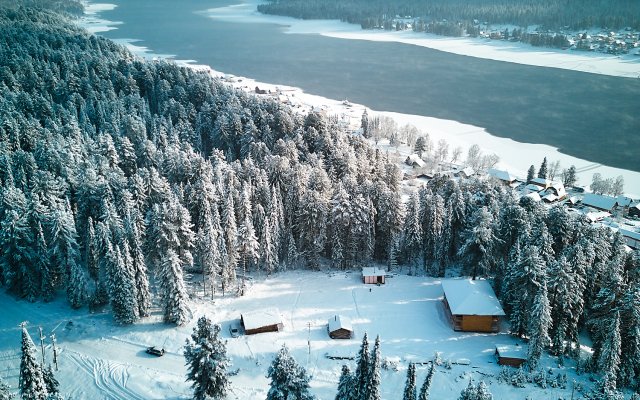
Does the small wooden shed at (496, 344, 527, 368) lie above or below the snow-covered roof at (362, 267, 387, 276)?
below

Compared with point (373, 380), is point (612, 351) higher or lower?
lower

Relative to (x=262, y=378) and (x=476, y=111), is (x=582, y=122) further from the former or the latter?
(x=262, y=378)

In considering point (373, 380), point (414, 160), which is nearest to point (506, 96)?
point (414, 160)

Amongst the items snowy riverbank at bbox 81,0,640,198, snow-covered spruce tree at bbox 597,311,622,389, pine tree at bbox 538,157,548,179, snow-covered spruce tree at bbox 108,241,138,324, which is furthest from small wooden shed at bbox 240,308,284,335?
snowy riverbank at bbox 81,0,640,198

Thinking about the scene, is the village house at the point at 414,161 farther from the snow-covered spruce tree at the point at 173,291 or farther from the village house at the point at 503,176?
the snow-covered spruce tree at the point at 173,291

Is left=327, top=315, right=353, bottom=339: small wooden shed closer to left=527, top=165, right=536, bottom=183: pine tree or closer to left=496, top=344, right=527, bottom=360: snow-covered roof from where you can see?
left=496, top=344, right=527, bottom=360: snow-covered roof

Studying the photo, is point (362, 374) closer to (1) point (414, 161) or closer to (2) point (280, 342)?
(2) point (280, 342)
